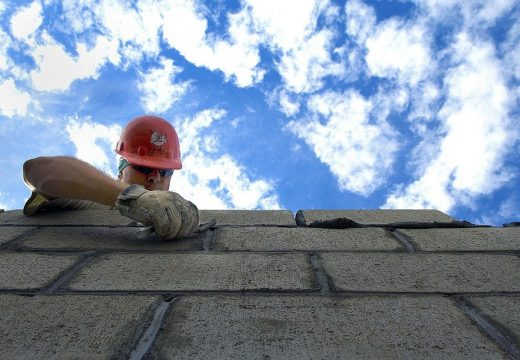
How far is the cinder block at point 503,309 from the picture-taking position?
0.97 m

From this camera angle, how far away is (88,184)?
181cm

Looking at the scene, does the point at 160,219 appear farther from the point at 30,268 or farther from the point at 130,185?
the point at 30,268

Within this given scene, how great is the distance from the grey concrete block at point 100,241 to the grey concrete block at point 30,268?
0.11 metres

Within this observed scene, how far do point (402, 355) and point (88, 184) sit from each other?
1.39 m

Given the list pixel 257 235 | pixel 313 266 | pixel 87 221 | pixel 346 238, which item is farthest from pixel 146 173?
pixel 313 266

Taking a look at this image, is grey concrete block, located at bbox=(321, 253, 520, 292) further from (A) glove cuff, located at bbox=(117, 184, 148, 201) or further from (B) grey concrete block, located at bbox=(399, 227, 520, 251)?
(A) glove cuff, located at bbox=(117, 184, 148, 201)

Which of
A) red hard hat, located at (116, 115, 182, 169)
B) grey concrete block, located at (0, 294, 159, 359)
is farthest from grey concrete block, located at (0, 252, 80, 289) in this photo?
red hard hat, located at (116, 115, 182, 169)

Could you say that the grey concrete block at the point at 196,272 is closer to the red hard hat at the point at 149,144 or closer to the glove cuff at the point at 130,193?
the glove cuff at the point at 130,193

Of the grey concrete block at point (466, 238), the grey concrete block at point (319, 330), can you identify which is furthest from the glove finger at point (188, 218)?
the grey concrete block at point (466, 238)

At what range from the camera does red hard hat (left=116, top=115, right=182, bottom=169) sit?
108 inches

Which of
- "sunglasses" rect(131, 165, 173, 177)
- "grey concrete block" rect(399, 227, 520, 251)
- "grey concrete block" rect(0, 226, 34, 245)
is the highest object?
"sunglasses" rect(131, 165, 173, 177)

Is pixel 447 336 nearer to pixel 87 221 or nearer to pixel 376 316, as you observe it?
pixel 376 316

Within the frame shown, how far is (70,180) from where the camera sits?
183 cm

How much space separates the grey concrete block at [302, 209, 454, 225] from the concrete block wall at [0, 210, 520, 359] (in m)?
0.20
